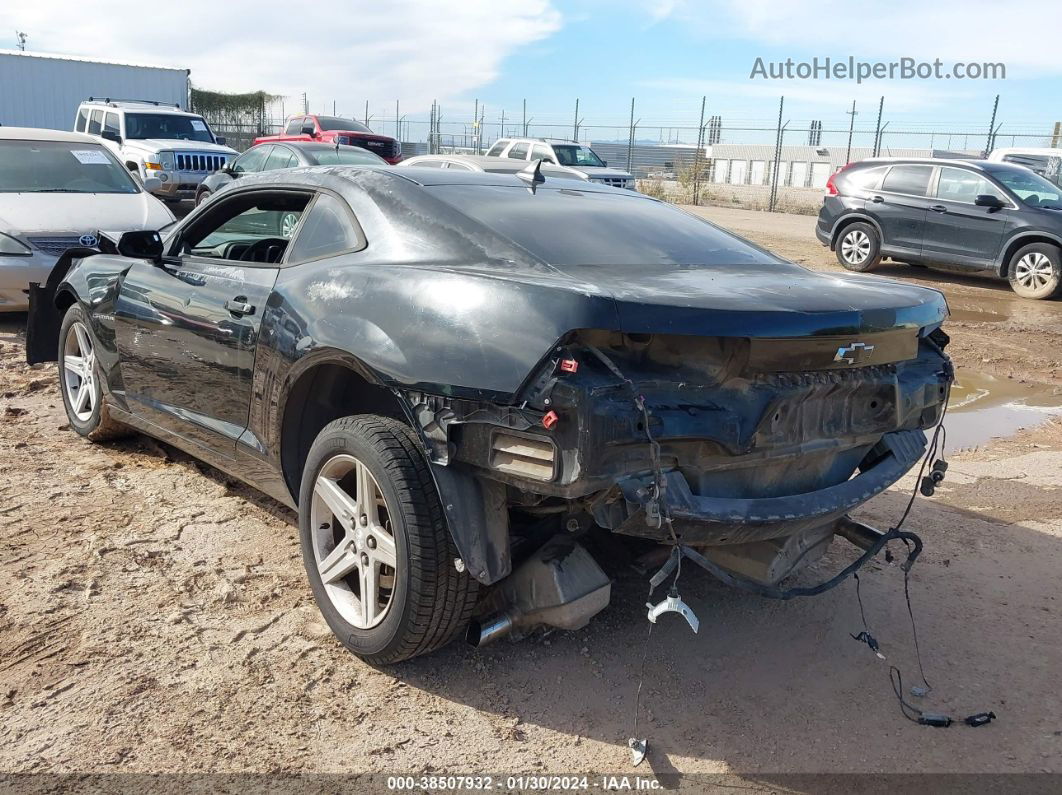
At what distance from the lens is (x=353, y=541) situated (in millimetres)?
3193

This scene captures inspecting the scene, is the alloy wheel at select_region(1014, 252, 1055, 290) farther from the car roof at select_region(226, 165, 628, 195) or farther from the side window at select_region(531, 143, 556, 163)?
the side window at select_region(531, 143, 556, 163)

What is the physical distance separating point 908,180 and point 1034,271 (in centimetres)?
224

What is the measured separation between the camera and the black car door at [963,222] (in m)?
12.6

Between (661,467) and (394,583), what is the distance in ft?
3.09

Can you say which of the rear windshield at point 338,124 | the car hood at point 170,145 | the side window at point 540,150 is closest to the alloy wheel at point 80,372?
the car hood at point 170,145

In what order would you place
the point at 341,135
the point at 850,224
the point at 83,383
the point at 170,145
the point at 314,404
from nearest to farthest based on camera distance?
1. the point at 314,404
2. the point at 83,383
3. the point at 850,224
4. the point at 170,145
5. the point at 341,135

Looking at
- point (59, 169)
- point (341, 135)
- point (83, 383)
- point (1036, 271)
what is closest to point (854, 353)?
Answer: point (83, 383)

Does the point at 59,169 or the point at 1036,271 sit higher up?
the point at 59,169

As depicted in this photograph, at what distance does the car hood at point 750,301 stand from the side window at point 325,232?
88cm

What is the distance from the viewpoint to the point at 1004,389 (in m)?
7.88

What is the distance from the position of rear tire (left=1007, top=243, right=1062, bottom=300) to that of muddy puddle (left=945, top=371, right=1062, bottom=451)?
482 centimetres

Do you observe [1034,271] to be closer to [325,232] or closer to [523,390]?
[325,232]

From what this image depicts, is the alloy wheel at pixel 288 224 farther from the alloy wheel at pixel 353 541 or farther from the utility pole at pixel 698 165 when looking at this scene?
the utility pole at pixel 698 165

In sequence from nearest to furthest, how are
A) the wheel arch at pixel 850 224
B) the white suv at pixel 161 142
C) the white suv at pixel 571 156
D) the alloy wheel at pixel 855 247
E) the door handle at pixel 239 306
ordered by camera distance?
1. the door handle at pixel 239 306
2. the wheel arch at pixel 850 224
3. the alloy wheel at pixel 855 247
4. the white suv at pixel 161 142
5. the white suv at pixel 571 156
